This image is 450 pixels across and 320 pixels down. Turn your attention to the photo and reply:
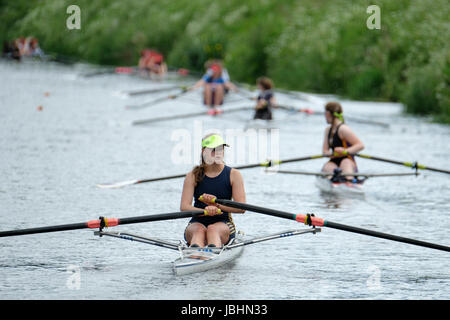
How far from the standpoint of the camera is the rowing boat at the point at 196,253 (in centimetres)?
909

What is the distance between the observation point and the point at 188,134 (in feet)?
77.0

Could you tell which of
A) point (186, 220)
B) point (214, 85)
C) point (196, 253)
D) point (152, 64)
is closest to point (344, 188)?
point (186, 220)

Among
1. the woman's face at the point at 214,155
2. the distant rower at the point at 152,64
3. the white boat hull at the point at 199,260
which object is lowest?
the white boat hull at the point at 199,260

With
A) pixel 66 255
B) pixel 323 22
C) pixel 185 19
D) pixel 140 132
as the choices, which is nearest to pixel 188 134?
pixel 140 132

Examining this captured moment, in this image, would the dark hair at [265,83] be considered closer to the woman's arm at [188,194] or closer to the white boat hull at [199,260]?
the woman's arm at [188,194]

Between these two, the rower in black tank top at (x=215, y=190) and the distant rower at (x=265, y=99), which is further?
the distant rower at (x=265, y=99)

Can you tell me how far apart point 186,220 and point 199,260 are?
316cm

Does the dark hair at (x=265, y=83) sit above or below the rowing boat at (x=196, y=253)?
above

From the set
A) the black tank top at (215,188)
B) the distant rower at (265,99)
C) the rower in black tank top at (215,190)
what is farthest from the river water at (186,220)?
the black tank top at (215,188)

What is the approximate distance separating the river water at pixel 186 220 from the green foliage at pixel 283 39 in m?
5.91

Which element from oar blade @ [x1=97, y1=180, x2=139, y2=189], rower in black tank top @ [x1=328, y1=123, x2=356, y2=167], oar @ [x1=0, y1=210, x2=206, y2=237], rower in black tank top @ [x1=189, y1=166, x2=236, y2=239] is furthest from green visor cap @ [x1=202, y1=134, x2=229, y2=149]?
rower in black tank top @ [x1=328, y1=123, x2=356, y2=167]

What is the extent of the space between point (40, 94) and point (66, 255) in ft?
85.8

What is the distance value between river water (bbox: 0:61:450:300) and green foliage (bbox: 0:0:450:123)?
233 inches

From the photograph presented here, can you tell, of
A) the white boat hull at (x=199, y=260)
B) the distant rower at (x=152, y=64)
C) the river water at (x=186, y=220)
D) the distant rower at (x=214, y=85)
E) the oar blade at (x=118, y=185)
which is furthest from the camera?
the distant rower at (x=152, y=64)
